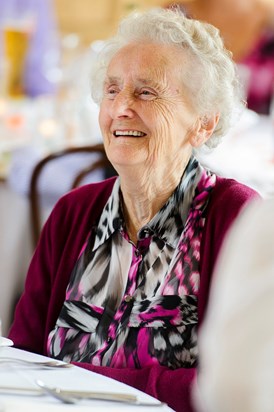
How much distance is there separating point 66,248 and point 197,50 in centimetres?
49

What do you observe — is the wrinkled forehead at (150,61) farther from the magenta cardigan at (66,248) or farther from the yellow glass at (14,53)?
the yellow glass at (14,53)

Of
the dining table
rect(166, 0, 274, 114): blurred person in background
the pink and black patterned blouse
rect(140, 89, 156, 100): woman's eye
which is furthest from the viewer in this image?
rect(166, 0, 274, 114): blurred person in background

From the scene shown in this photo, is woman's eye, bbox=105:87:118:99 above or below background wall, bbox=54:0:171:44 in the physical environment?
below

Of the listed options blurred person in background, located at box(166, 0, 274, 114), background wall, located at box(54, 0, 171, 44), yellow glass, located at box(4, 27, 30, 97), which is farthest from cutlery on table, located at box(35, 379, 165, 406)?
background wall, located at box(54, 0, 171, 44)

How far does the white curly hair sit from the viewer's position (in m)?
2.02

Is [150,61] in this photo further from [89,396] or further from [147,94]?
[89,396]

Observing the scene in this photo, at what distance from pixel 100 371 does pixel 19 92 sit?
3220 mm

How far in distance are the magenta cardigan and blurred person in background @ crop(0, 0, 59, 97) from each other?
2.46 meters

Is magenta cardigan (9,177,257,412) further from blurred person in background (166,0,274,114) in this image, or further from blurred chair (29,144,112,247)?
blurred person in background (166,0,274,114)

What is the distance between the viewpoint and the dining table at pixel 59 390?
→ 141 cm

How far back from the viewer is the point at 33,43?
5297 millimetres

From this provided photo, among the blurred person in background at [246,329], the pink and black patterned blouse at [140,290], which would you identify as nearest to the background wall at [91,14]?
the pink and black patterned blouse at [140,290]

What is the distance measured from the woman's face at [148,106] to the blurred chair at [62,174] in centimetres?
112

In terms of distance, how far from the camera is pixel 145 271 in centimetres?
202
